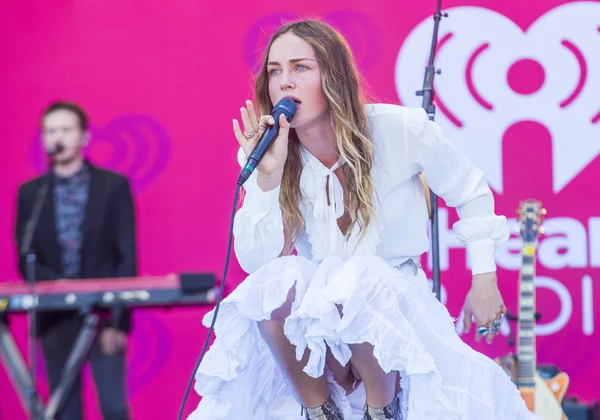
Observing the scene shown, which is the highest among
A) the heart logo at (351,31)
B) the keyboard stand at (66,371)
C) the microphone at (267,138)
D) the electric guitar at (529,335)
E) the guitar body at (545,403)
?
the heart logo at (351,31)

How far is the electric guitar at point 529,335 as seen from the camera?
12.0 feet

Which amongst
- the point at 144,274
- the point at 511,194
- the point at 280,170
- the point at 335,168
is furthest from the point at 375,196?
the point at 144,274

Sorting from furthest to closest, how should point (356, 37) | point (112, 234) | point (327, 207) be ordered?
point (356, 37)
point (112, 234)
point (327, 207)

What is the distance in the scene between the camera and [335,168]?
276 cm

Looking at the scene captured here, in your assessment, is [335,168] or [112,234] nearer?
[335,168]

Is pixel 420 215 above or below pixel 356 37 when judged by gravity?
below

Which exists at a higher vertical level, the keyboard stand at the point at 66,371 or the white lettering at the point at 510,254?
the keyboard stand at the point at 66,371

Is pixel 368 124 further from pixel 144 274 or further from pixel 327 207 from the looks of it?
pixel 144 274

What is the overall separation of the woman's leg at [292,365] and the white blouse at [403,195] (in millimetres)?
252

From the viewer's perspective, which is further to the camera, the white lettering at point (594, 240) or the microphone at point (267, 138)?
the white lettering at point (594, 240)

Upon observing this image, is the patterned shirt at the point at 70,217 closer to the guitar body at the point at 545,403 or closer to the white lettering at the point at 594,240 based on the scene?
the guitar body at the point at 545,403

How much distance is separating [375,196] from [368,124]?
218 millimetres

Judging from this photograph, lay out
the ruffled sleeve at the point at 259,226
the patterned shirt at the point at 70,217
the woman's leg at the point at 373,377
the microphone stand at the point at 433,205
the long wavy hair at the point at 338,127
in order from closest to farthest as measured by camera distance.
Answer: the woman's leg at the point at 373,377 → the ruffled sleeve at the point at 259,226 → the long wavy hair at the point at 338,127 → the microphone stand at the point at 433,205 → the patterned shirt at the point at 70,217

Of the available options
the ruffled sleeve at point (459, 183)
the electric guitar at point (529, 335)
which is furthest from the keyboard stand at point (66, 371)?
the electric guitar at point (529, 335)
